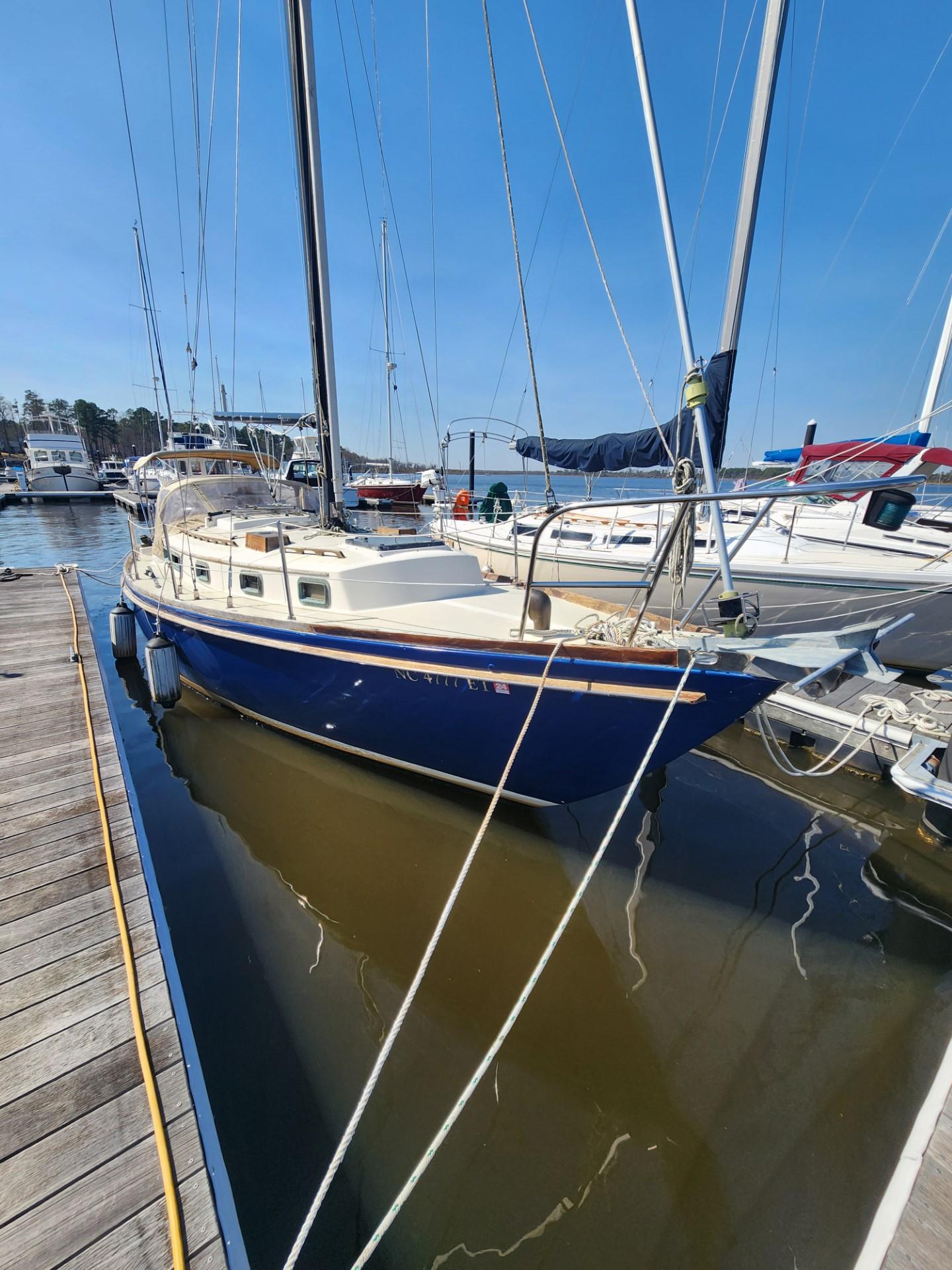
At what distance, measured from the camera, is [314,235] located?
6012mm

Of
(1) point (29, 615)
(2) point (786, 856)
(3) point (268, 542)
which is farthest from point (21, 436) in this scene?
(2) point (786, 856)

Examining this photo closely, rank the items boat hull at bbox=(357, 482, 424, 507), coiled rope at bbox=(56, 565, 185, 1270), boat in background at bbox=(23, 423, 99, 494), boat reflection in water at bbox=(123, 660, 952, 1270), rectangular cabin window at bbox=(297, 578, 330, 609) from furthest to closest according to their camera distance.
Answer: boat in background at bbox=(23, 423, 99, 494) → boat hull at bbox=(357, 482, 424, 507) → rectangular cabin window at bbox=(297, 578, 330, 609) → boat reflection in water at bbox=(123, 660, 952, 1270) → coiled rope at bbox=(56, 565, 185, 1270)

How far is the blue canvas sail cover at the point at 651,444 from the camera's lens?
5.01 m

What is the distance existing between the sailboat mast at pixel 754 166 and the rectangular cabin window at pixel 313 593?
469 cm

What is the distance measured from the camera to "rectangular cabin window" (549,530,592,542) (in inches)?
439

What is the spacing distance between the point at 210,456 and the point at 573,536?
7181 mm

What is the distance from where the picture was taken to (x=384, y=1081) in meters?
2.76

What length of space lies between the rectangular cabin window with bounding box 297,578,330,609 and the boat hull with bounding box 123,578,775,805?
517mm

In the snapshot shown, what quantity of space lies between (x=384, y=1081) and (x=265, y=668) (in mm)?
3425

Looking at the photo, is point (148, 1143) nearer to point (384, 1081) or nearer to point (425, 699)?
point (384, 1081)

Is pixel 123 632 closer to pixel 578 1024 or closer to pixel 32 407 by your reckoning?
pixel 578 1024

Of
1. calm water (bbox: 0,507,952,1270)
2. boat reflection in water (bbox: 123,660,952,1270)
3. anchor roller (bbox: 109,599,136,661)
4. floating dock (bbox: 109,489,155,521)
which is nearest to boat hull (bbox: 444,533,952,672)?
calm water (bbox: 0,507,952,1270)

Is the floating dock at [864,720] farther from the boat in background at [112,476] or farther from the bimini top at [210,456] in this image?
the boat in background at [112,476]

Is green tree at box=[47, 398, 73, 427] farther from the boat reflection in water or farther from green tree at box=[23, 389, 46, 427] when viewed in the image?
the boat reflection in water
